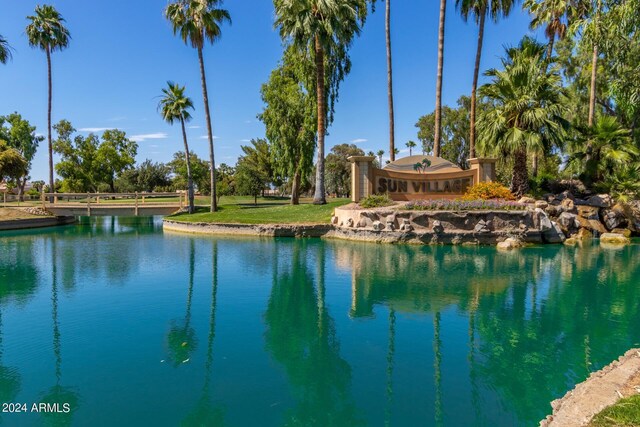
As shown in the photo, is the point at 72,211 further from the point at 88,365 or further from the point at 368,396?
the point at 368,396

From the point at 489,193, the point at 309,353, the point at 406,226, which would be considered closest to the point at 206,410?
the point at 309,353

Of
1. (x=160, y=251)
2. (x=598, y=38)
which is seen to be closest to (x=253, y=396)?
(x=598, y=38)

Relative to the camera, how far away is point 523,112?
26312 mm

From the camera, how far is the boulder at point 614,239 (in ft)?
73.4

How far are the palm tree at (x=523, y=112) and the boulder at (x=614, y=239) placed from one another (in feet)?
18.6

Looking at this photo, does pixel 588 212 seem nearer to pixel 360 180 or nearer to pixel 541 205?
pixel 541 205

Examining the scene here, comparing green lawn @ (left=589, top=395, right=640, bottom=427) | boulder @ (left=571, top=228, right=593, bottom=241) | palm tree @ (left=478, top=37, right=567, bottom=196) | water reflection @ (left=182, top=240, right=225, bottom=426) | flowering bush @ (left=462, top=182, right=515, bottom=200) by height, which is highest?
palm tree @ (left=478, top=37, right=567, bottom=196)

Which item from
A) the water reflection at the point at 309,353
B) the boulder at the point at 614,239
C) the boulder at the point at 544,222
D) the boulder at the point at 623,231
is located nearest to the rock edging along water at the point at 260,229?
the boulder at the point at 544,222

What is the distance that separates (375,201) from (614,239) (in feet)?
43.9

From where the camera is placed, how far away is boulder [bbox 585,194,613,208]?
25.8m

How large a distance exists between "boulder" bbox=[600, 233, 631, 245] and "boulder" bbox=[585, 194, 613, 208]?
298 cm

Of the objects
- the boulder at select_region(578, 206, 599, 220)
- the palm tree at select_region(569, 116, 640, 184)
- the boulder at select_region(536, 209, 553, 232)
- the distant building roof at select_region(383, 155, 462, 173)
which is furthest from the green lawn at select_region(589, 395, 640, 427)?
the palm tree at select_region(569, 116, 640, 184)

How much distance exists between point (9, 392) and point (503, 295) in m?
11.4

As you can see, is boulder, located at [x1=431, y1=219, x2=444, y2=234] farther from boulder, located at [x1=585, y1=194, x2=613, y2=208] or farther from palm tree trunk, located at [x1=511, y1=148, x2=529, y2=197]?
boulder, located at [x1=585, y1=194, x2=613, y2=208]
